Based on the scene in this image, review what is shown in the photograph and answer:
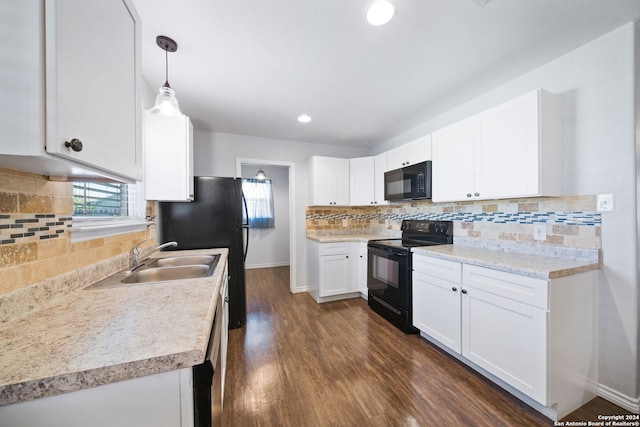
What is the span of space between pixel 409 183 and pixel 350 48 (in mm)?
1587

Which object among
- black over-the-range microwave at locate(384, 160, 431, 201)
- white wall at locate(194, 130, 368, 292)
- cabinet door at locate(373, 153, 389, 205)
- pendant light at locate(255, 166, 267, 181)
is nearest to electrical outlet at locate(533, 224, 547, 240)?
black over-the-range microwave at locate(384, 160, 431, 201)

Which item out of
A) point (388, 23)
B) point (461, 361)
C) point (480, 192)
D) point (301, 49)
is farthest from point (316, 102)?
point (461, 361)

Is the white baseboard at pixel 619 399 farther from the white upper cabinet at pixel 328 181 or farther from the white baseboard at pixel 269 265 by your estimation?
the white baseboard at pixel 269 265

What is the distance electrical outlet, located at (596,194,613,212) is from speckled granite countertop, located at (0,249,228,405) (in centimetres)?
238

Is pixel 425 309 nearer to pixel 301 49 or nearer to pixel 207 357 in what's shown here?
pixel 207 357

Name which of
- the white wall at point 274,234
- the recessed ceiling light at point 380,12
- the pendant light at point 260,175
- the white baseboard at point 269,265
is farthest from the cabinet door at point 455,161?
the white baseboard at point 269,265

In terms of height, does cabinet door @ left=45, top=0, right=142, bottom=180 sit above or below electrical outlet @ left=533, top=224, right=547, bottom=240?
above

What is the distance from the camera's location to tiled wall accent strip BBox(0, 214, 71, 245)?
32.4 inches

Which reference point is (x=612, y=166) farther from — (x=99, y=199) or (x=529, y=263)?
(x=99, y=199)

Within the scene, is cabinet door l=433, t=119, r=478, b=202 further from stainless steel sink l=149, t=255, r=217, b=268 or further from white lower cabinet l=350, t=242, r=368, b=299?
stainless steel sink l=149, t=255, r=217, b=268

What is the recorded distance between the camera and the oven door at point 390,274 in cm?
235

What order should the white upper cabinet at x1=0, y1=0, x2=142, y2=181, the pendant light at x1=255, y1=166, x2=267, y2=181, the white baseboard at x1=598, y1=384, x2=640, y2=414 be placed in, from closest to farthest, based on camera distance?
the white upper cabinet at x1=0, y1=0, x2=142, y2=181
the white baseboard at x1=598, y1=384, x2=640, y2=414
the pendant light at x1=255, y1=166, x2=267, y2=181

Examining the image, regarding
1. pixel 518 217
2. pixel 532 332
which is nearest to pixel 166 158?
pixel 532 332

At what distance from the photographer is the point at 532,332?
1387 millimetres
